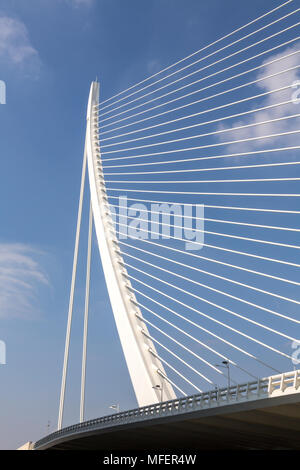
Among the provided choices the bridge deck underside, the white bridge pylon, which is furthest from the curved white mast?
the bridge deck underside

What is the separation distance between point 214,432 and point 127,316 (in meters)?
5.68

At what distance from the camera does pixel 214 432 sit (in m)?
21.3

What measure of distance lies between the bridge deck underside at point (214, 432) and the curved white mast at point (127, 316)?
1.45m

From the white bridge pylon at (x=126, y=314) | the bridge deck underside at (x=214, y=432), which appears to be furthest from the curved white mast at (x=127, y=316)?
the bridge deck underside at (x=214, y=432)

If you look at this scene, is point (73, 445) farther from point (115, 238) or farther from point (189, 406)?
point (189, 406)

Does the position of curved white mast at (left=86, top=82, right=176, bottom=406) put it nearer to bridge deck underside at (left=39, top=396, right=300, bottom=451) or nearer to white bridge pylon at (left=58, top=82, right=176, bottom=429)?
white bridge pylon at (left=58, top=82, right=176, bottom=429)

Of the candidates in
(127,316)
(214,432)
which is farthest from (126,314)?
(214,432)

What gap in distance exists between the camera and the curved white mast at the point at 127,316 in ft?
73.4

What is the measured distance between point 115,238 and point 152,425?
8754 mm

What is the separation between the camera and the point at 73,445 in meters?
34.8

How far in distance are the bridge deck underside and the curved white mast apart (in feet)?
4.74

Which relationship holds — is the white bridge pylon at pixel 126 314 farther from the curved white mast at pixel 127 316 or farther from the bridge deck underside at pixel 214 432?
the bridge deck underside at pixel 214 432

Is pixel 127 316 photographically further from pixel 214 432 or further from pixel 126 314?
pixel 214 432
